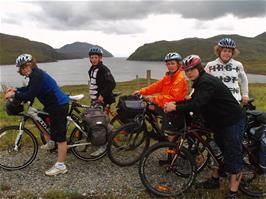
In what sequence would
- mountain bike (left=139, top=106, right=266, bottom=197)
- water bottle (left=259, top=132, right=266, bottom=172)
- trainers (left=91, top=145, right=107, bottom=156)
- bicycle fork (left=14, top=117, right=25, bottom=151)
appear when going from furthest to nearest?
trainers (left=91, top=145, right=107, bottom=156) < bicycle fork (left=14, top=117, right=25, bottom=151) < mountain bike (left=139, top=106, right=266, bottom=197) < water bottle (left=259, top=132, right=266, bottom=172)

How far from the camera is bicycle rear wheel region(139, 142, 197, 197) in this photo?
16.1 ft

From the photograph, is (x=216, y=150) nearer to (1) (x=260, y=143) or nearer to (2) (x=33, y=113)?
(1) (x=260, y=143)

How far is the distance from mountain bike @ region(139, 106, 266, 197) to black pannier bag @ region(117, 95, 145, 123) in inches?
52.2

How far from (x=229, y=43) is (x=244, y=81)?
3.18 feet

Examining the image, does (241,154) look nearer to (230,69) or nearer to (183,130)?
(183,130)

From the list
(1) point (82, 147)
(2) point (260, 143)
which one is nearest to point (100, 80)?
(1) point (82, 147)

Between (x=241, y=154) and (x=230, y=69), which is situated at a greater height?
(x=230, y=69)

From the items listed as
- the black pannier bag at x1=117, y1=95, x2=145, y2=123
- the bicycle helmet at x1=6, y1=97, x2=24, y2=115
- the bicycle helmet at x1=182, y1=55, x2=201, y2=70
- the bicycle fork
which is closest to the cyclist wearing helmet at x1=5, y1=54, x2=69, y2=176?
the bicycle helmet at x1=6, y1=97, x2=24, y2=115

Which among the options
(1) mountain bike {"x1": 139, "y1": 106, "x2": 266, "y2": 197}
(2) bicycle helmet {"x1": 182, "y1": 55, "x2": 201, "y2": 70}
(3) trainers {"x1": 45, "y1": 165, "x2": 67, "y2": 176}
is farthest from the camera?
(3) trainers {"x1": 45, "y1": 165, "x2": 67, "y2": 176}

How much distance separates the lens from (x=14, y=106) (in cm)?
575

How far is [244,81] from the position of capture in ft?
19.6

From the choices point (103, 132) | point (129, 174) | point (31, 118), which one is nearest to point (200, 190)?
point (129, 174)

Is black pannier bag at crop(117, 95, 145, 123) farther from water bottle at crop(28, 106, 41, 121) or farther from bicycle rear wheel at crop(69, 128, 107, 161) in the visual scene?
water bottle at crop(28, 106, 41, 121)

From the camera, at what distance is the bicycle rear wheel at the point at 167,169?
490 centimetres
